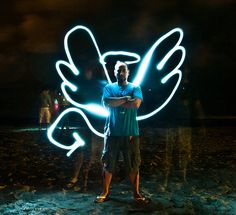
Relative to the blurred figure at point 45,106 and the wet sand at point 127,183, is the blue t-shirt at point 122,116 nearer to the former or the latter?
the wet sand at point 127,183

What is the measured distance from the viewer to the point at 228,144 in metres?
15.7

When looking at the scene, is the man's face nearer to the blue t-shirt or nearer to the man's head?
the man's head

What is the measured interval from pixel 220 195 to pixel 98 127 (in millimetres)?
2596

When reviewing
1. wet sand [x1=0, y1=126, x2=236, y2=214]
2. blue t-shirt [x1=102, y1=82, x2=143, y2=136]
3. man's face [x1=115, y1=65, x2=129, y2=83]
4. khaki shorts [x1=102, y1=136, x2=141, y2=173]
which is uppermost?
man's face [x1=115, y1=65, x2=129, y2=83]

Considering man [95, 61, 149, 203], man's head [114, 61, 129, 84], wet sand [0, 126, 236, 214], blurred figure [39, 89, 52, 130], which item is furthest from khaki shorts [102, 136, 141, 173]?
blurred figure [39, 89, 52, 130]

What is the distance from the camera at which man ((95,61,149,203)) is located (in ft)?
23.7

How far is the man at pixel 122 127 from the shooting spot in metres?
7.22

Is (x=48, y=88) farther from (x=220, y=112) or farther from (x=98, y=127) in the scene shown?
(x=220, y=112)


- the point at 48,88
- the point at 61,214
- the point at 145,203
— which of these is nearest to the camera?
the point at 61,214

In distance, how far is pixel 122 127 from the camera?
7211 mm

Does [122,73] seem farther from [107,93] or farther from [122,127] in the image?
[122,127]

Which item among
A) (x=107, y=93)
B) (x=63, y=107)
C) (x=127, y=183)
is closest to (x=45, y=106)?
(x=63, y=107)

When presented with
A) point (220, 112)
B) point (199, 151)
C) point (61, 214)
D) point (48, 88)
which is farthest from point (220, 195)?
point (220, 112)

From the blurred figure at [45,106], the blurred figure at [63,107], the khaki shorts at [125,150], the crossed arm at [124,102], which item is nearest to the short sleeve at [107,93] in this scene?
the crossed arm at [124,102]
